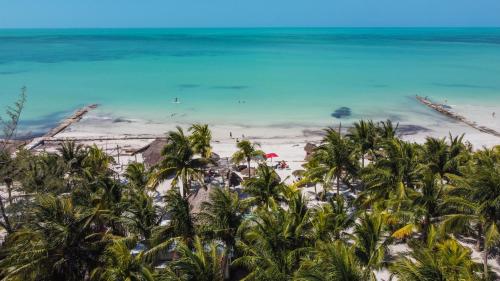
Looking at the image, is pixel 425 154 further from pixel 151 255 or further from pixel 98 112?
pixel 98 112

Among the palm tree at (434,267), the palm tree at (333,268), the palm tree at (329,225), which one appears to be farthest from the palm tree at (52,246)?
the palm tree at (434,267)

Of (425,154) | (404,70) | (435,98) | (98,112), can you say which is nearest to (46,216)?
(425,154)

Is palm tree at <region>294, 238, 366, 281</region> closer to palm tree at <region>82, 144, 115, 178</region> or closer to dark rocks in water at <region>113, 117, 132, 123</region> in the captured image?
palm tree at <region>82, 144, 115, 178</region>

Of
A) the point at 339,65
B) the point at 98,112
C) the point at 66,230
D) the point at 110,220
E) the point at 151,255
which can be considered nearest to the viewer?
the point at 66,230

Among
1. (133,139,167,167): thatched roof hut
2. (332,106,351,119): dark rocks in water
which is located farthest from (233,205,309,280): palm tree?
(332,106,351,119): dark rocks in water

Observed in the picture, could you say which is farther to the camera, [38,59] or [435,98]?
[38,59]
